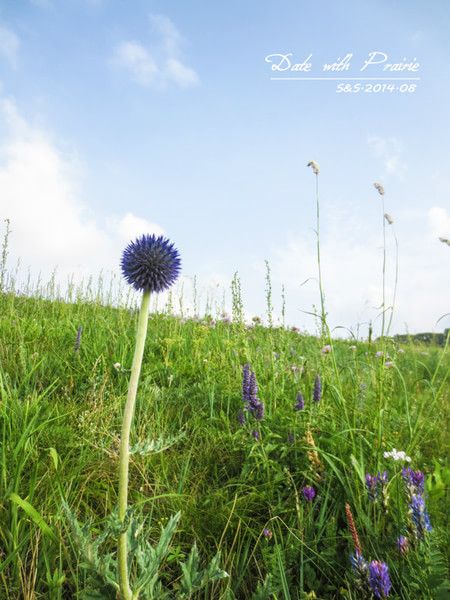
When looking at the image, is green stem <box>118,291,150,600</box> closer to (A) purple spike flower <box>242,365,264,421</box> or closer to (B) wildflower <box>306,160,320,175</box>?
(A) purple spike flower <box>242,365,264,421</box>

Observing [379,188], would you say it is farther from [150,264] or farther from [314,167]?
[150,264]

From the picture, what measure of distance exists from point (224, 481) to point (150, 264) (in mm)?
1543

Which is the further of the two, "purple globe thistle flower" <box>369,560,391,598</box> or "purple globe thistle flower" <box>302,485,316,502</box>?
→ "purple globe thistle flower" <box>302,485,316,502</box>

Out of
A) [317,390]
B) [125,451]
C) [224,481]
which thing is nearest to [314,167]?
[317,390]

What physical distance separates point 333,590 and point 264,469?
28.4 inches

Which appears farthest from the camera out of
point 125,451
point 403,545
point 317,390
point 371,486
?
point 317,390

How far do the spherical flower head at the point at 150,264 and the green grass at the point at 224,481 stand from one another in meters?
0.57

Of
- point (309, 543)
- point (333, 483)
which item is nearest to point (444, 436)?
point (333, 483)

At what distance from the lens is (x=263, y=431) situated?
113 inches

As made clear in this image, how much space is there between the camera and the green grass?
1809 millimetres

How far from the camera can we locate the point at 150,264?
167cm

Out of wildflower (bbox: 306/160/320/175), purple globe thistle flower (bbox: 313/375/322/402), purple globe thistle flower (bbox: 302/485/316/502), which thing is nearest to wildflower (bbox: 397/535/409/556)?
purple globe thistle flower (bbox: 302/485/316/502)

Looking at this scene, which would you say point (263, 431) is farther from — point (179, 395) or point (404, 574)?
point (404, 574)

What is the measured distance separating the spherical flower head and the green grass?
1.86 feet
